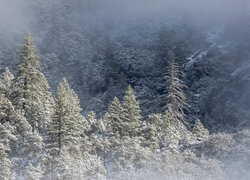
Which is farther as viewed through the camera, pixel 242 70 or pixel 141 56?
pixel 141 56

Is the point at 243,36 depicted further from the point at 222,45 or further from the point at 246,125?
the point at 246,125

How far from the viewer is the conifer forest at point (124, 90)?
1065 inches

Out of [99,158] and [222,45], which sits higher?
[222,45]

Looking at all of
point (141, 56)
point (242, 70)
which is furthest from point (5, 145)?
point (141, 56)

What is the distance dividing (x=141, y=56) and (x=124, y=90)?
46.1ft

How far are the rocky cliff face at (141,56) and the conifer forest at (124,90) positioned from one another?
0.74 feet

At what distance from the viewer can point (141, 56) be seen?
2913 inches

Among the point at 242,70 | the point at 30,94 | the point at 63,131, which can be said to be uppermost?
the point at 242,70

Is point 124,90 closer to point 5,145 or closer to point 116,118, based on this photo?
point 116,118

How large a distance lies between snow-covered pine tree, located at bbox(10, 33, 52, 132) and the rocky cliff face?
2259cm

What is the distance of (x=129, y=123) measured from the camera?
33.3 m

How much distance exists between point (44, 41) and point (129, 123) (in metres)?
49.2

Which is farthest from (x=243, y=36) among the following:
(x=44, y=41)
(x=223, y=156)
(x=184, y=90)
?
(x=223, y=156)

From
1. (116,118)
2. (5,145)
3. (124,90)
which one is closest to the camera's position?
(5,145)
